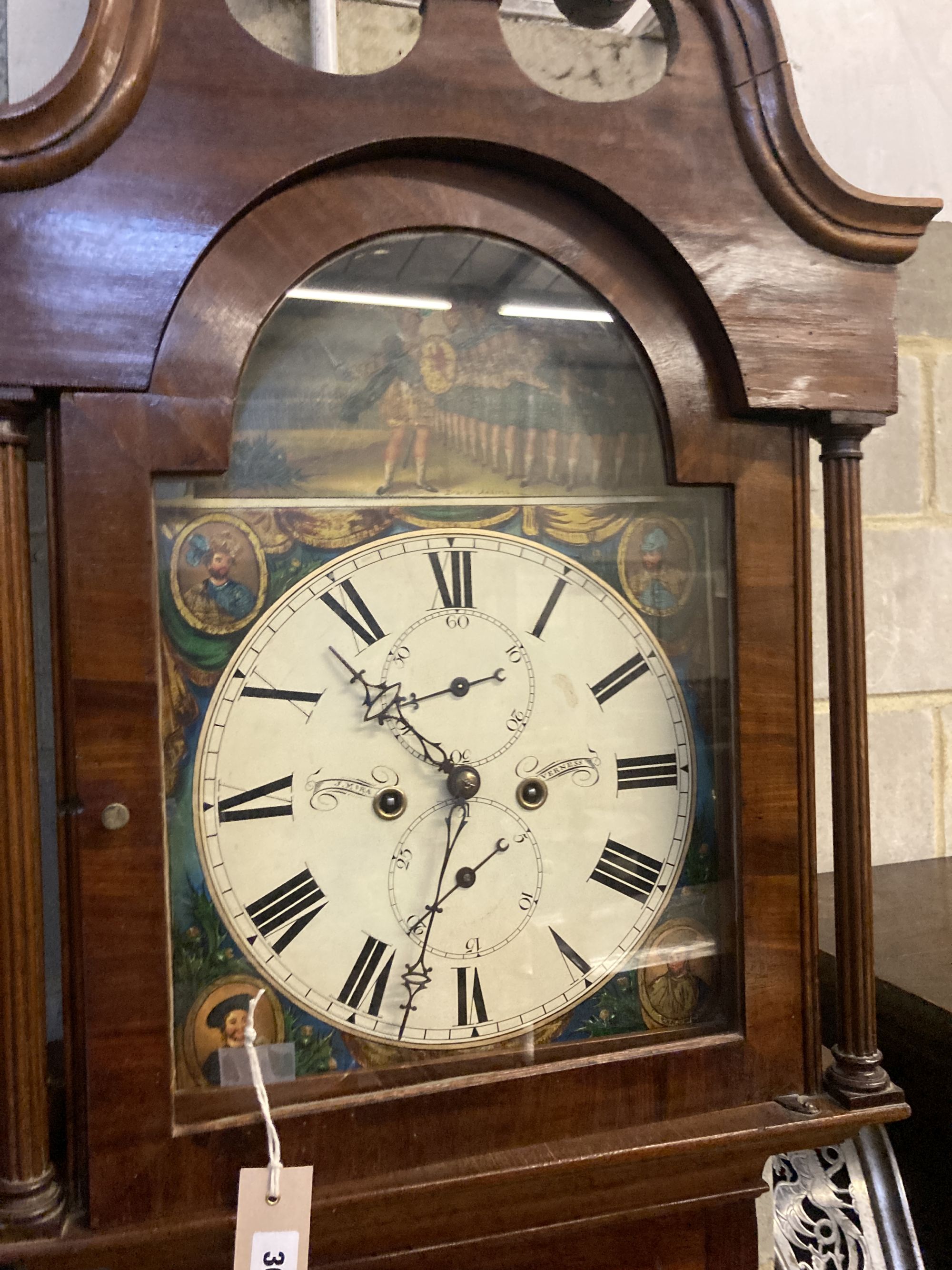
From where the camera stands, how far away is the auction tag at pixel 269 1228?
2.14ft

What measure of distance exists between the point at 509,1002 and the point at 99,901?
12.2 inches

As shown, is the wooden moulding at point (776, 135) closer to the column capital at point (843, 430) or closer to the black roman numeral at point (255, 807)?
the column capital at point (843, 430)

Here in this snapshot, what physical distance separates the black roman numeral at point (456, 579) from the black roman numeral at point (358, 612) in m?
0.06

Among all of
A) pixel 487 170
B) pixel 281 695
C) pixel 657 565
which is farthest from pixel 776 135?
pixel 281 695

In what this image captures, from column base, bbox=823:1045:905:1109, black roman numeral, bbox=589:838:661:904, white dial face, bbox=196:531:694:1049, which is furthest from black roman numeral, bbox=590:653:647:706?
column base, bbox=823:1045:905:1109

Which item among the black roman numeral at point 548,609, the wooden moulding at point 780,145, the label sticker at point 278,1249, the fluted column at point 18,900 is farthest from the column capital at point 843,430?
the label sticker at point 278,1249

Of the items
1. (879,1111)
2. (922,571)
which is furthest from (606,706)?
(922,571)

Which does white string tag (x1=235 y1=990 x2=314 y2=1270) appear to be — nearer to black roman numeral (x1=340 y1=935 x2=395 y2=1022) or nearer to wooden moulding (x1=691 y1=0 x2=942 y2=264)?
black roman numeral (x1=340 y1=935 x2=395 y2=1022)

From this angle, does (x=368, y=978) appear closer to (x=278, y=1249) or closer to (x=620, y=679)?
(x=278, y=1249)

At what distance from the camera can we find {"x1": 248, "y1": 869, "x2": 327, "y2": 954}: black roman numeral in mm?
709

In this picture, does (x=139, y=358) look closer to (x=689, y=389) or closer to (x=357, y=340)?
(x=357, y=340)

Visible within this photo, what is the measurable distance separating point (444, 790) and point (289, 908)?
14cm

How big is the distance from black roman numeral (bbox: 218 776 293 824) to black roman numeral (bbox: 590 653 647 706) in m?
0.25

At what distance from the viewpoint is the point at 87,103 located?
2.06 feet
